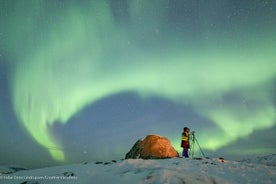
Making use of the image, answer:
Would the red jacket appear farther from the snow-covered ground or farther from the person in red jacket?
the snow-covered ground

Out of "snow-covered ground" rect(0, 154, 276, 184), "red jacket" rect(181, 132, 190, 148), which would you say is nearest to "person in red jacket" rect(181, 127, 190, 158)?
"red jacket" rect(181, 132, 190, 148)

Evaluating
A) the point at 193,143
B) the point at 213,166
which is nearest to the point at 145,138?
the point at 193,143

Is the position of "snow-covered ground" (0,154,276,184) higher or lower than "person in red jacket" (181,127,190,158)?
lower

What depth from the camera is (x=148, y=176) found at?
10.4 metres

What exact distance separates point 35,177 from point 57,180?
1373 mm

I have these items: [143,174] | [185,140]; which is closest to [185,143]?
[185,140]

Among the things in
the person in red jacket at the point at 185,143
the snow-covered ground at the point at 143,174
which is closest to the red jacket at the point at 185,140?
the person in red jacket at the point at 185,143

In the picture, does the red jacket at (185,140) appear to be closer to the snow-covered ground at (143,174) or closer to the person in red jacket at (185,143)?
the person in red jacket at (185,143)

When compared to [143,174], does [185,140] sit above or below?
above

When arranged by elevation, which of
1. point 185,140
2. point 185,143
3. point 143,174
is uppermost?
point 185,140

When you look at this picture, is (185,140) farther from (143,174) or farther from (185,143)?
(143,174)

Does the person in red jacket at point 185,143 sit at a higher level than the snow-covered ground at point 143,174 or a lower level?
higher

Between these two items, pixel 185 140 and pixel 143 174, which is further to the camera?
pixel 185 140

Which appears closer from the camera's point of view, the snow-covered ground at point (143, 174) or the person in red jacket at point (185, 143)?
the snow-covered ground at point (143, 174)
